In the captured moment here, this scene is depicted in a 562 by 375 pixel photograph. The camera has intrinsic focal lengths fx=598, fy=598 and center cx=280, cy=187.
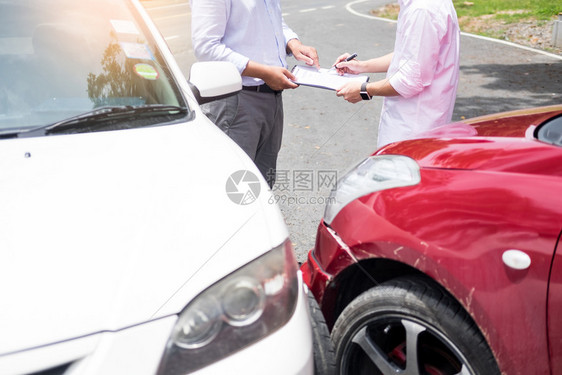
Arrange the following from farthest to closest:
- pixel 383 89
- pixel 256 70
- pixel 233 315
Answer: pixel 256 70 < pixel 383 89 < pixel 233 315

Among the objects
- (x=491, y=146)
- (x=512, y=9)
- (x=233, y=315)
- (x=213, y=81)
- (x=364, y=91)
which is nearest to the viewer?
(x=233, y=315)

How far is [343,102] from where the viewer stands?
812 cm

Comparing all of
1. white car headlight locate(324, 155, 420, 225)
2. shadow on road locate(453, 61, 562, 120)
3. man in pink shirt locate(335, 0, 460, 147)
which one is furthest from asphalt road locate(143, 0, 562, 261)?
man in pink shirt locate(335, 0, 460, 147)

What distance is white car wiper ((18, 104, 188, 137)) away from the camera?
7.33ft

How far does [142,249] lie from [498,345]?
3.48 feet

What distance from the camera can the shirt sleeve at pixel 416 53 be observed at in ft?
8.80

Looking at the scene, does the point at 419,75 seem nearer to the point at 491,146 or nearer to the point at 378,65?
the point at 378,65

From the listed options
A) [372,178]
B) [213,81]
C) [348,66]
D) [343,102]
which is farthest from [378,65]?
[343,102]

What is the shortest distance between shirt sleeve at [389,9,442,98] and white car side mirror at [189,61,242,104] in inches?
30.2

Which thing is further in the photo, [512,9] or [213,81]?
[512,9]

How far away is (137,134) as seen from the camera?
224 centimetres

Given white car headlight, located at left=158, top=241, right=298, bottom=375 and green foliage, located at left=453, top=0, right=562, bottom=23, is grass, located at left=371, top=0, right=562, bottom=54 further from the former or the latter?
white car headlight, located at left=158, top=241, right=298, bottom=375

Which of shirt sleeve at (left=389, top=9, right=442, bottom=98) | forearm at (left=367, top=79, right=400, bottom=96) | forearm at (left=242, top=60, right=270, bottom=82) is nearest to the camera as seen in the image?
shirt sleeve at (left=389, top=9, right=442, bottom=98)

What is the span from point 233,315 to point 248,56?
6.55ft
